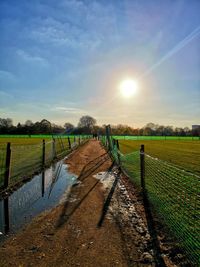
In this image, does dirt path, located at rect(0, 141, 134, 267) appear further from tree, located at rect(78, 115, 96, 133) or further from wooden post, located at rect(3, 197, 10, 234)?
tree, located at rect(78, 115, 96, 133)

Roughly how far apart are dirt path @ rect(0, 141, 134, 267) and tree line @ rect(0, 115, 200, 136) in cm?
8287

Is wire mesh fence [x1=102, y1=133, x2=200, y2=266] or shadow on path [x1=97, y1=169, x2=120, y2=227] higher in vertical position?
wire mesh fence [x1=102, y1=133, x2=200, y2=266]

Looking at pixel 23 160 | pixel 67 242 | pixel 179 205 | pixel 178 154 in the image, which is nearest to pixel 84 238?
pixel 67 242

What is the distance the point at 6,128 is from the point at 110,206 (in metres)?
103

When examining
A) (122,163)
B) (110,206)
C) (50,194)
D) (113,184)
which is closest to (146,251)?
(110,206)

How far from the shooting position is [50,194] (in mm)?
8117

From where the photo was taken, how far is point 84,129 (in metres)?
121

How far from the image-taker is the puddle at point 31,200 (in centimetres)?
560

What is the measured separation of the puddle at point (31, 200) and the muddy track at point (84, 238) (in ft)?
1.16

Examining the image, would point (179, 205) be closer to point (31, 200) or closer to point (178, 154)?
point (31, 200)

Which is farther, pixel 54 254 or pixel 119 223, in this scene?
pixel 119 223

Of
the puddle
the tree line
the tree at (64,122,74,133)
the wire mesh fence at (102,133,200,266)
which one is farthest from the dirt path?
the tree at (64,122,74,133)

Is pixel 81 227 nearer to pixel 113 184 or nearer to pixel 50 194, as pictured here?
pixel 50 194

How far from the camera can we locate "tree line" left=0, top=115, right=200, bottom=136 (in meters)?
102
